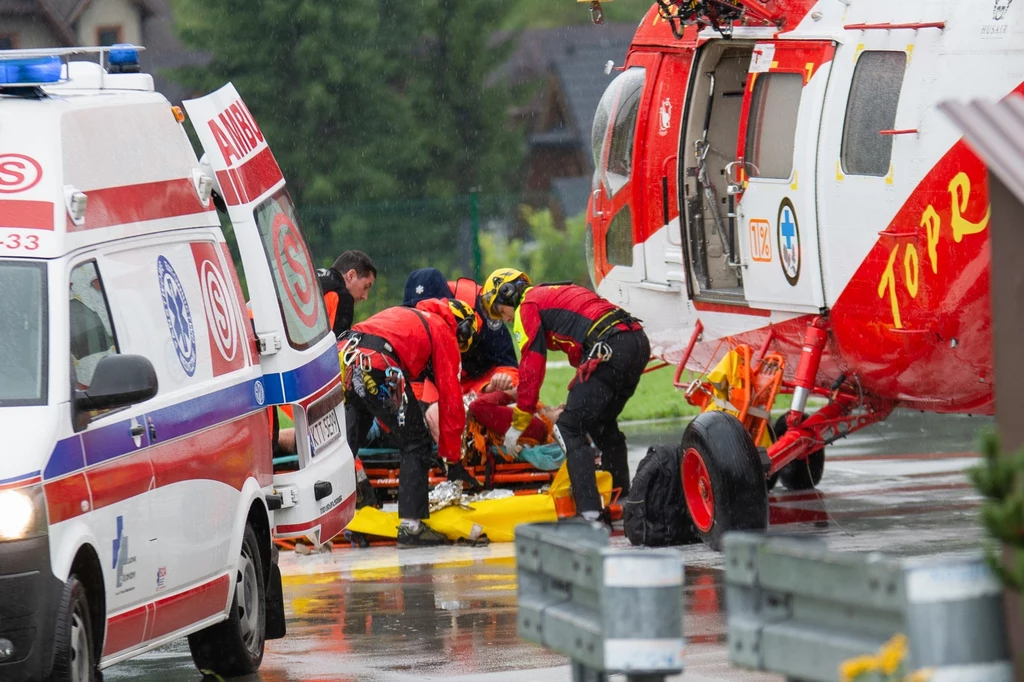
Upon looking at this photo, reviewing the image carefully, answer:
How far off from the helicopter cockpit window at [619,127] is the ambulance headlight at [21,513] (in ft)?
22.7

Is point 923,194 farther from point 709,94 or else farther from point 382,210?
point 382,210

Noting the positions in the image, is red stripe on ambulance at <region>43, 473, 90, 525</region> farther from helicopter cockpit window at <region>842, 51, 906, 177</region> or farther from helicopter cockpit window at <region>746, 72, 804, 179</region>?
helicopter cockpit window at <region>746, 72, 804, 179</region>

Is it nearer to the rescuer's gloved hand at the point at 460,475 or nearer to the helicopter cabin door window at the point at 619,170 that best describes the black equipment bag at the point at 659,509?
the rescuer's gloved hand at the point at 460,475

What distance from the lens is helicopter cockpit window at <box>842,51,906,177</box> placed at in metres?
9.16

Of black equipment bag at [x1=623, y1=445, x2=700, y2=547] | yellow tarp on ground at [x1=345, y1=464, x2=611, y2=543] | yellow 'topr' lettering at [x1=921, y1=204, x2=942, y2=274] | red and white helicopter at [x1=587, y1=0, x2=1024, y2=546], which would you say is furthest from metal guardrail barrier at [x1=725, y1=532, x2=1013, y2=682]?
yellow tarp on ground at [x1=345, y1=464, x2=611, y2=543]

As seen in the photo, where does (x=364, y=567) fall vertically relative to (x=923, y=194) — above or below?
below

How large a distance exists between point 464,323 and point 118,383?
5915 millimetres

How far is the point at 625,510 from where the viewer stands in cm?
1079

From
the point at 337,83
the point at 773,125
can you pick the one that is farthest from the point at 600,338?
the point at 337,83

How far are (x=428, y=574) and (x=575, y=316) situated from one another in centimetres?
197

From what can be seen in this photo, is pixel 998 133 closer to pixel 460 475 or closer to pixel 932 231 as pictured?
pixel 932 231

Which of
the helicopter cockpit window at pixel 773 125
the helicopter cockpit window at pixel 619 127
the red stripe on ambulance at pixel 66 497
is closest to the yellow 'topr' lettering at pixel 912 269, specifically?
the helicopter cockpit window at pixel 773 125

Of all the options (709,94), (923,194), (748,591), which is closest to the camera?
(748,591)

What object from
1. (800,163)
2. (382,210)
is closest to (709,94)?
(800,163)
